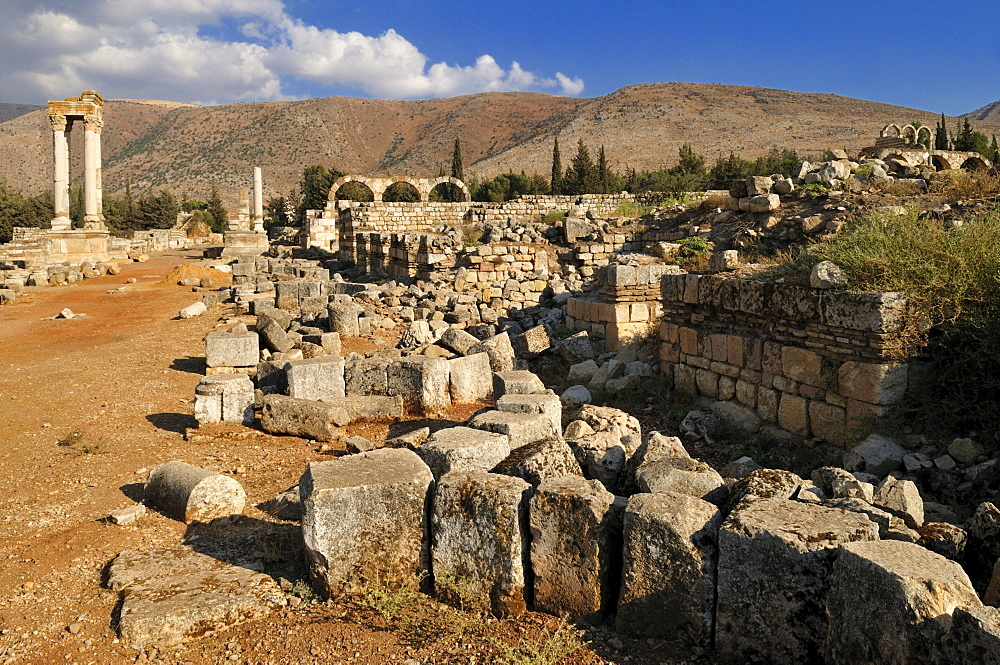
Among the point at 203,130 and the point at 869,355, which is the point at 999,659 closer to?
the point at 869,355

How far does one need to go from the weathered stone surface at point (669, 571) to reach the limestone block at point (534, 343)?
767 cm

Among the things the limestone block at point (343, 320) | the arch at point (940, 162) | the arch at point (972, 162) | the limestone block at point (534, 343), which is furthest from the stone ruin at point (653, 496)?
the arch at point (972, 162)

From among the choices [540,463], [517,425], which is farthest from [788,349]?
[540,463]

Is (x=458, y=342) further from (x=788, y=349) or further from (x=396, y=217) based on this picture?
(x=396, y=217)

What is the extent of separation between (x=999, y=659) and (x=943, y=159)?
1657 cm

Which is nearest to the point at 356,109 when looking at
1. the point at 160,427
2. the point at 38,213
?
the point at 38,213

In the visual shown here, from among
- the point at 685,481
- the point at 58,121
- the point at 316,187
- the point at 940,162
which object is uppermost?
the point at 58,121

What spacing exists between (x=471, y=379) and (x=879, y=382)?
14.1 feet

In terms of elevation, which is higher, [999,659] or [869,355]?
[869,355]

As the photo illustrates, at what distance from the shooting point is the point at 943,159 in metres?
15.6

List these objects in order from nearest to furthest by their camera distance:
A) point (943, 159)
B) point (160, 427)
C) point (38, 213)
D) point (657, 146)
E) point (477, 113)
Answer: point (160, 427) < point (943, 159) < point (38, 213) < point (657, 146) < point (477, 113)

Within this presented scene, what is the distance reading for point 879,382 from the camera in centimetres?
582

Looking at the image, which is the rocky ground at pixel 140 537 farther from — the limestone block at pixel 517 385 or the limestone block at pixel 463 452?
the limestone block at pixel 463 452

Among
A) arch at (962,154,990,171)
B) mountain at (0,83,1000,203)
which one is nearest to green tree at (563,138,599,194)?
arch at (962,154,990,171)
